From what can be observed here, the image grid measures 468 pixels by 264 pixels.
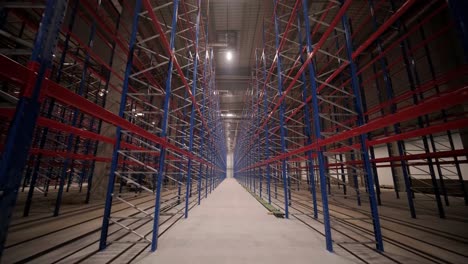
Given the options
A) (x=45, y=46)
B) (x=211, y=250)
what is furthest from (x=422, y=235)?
(x=45, y=46)

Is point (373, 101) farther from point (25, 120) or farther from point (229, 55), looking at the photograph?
point (25, 120)

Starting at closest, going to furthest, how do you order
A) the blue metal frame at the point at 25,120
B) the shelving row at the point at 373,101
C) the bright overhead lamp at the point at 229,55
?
the blue metal frame at the point at 25,120
the shelving row at the point at 373,101
the bright overhead lamp at the point at 229,55

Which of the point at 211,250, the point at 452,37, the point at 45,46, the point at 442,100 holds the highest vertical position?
the point at 452,37

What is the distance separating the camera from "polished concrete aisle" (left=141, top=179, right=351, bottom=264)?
290 cm

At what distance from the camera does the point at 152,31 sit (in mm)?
10773

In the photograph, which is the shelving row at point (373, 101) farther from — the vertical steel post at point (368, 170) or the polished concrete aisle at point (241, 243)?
the polished concrete aisle at point (241, 243)

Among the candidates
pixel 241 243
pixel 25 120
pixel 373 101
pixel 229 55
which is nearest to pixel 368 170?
pixel 241 243

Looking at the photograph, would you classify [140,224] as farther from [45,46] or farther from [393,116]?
[393,116]

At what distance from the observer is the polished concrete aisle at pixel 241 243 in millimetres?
2904

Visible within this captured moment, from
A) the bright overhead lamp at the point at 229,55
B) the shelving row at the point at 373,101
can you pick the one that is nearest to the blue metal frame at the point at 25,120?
the shelving row at the point at 373,101

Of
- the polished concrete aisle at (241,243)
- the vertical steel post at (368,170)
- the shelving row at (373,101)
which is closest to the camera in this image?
the polished concrete aisle at (241,243)

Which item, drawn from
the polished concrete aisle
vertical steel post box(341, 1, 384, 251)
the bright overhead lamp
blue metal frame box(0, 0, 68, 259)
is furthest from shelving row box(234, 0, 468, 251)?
the bright overhead lamp

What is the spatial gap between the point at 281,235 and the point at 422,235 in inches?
118

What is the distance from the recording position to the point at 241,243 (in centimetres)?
348
